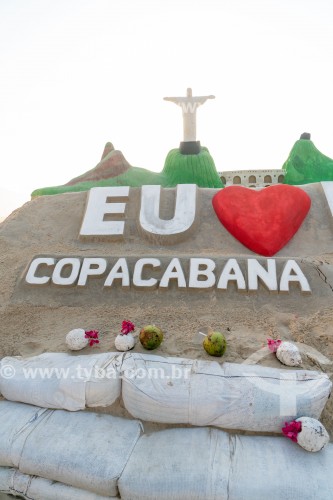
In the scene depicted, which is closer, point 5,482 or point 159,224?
point 5,482

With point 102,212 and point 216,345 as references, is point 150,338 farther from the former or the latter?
point 102,212

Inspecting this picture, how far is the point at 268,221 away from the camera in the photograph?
795cm

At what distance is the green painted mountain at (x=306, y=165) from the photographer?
17656mm

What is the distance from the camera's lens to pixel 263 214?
8062 millimetres

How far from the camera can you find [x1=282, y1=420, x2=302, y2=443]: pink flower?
122 inches

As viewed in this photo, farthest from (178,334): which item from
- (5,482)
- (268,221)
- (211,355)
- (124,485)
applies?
(268,221)

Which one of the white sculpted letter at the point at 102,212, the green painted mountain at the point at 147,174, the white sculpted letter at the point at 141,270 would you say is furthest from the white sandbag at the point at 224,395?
the green painted mountain at the point at 147,174

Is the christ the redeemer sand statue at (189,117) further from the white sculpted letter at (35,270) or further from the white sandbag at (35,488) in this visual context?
the white sandbag at (35,488)

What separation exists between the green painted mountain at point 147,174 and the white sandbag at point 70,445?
1237cm

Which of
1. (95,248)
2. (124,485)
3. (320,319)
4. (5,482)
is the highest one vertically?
(95,248)

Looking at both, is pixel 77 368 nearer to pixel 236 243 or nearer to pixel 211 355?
pixel 211 355

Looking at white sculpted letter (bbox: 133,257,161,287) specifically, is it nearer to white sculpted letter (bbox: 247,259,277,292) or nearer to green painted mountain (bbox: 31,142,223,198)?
white sculpted letter (bbox: 247,259,277,292)

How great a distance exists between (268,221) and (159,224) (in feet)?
8.46

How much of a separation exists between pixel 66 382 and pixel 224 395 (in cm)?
175
